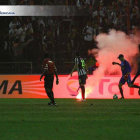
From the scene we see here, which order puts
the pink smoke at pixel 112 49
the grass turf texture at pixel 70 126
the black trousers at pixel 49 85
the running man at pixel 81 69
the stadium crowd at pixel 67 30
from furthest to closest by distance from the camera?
the stadium crowd at pixel 67 30, the pink smoke at pixel 112 49, the running man at pixel 81 69, the black trousers at pixel 49 85, the grass turf texture at pixel 70 126

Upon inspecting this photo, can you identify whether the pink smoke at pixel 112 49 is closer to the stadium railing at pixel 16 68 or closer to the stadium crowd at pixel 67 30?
the stadium crowd at pixel 67 30

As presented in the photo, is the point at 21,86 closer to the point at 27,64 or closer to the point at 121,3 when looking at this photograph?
the point at 27,64

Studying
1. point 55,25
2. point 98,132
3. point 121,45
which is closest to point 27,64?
point 55,25

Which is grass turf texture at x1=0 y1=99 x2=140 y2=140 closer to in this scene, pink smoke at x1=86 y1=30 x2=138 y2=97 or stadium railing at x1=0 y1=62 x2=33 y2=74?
stadium railing at x1=0 y1=62 x2=33 y2=74

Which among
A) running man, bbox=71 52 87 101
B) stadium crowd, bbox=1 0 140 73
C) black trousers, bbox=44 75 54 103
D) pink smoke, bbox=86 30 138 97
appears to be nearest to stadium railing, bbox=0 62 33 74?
stadium crowd, bbox=1 0 140 73

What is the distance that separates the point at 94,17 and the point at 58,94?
5974mm

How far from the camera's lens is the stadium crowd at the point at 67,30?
30.8m

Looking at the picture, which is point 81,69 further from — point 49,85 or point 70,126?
point 70,126

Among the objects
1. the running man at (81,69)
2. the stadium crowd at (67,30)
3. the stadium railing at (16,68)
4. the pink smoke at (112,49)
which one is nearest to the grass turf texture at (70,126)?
the running man at (81,69)

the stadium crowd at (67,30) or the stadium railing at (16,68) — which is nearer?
the stadium railing at (16,68)

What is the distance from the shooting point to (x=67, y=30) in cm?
3159

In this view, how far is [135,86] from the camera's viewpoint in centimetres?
2619

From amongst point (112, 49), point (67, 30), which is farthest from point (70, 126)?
point (112, 49)

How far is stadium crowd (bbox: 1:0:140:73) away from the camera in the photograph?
3078 cm
